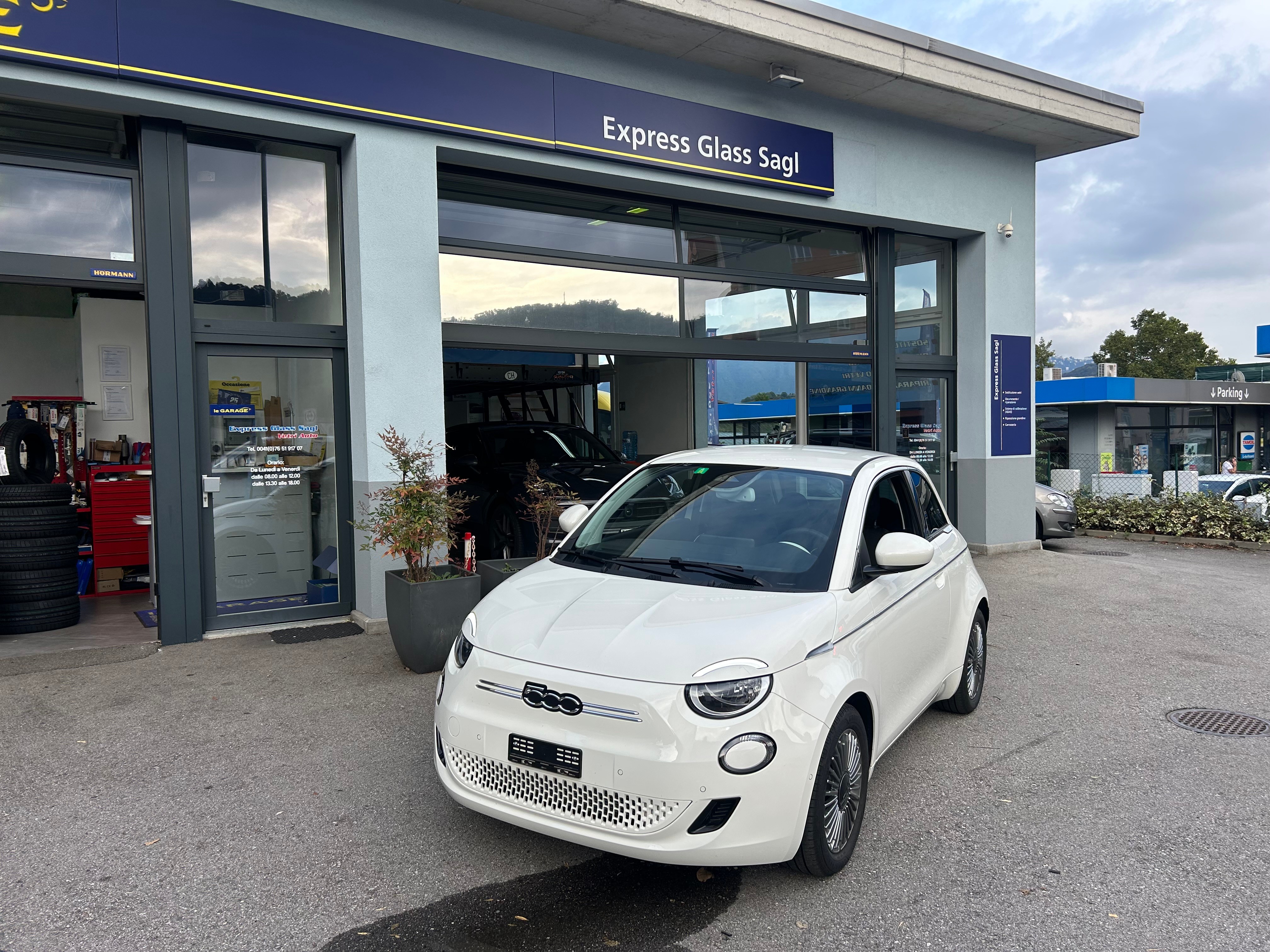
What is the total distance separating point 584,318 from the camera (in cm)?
892

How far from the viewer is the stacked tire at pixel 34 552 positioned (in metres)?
7.11

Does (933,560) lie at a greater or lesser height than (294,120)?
lesser

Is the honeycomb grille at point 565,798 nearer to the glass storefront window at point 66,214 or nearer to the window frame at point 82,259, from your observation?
the window frame at point 82,259

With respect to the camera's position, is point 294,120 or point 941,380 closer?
point 294,120

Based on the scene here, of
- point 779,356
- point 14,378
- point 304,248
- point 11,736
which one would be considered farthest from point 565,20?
point 14,378

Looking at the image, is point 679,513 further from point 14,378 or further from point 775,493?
point 14,378

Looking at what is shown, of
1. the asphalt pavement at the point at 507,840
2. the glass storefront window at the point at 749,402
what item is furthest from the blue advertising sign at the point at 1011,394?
the asphalt pavement at the point at 507,840

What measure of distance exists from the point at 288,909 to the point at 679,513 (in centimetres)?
235

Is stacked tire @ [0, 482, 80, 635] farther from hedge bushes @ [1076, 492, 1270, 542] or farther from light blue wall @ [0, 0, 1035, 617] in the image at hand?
hedge bushes @ [1076, 492, 1270, 542]

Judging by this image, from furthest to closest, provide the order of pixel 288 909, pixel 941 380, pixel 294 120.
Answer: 1. pixel 941 380
2. pixel 294 120
3. pixel 288 909

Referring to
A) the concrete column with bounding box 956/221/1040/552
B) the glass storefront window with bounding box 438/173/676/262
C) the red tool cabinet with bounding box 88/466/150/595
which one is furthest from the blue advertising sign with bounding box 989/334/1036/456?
the red tool cabinet with bounding box 88/466/150/595

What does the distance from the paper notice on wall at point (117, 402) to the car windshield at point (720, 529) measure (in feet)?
29.3

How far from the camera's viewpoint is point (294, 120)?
6.86 meters

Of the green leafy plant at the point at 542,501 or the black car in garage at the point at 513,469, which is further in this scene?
the black car in garage at the point at 513,469
